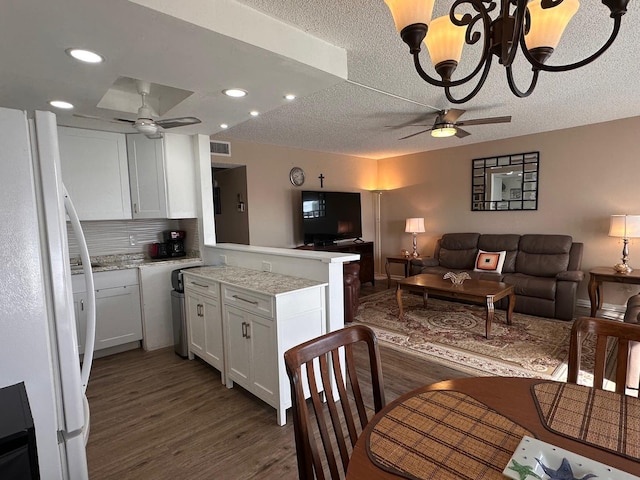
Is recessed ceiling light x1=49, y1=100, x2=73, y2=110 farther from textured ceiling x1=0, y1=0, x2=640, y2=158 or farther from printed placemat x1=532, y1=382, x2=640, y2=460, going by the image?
printed placemat x1=532, y1=382, x2=640, y2=460

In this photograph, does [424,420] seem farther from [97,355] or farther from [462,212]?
[462,212]

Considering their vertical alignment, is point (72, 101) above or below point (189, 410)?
Result: above

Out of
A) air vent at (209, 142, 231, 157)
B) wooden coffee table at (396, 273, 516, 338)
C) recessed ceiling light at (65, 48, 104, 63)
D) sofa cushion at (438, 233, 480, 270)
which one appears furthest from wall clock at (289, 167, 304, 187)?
recessed ceiling light at (65, 48, 104, 63)

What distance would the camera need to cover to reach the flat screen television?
5.49 meters

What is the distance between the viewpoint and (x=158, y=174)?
11.6ft

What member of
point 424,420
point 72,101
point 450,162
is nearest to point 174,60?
point 72,101

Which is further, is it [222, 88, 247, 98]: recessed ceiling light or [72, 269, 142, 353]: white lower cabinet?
[72, 269, 142, 353]: white lower cabinet

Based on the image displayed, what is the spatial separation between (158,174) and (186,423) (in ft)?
8.10

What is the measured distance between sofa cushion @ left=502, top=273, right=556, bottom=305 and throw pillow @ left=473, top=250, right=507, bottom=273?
10.9 inches

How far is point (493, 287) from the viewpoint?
3814mm

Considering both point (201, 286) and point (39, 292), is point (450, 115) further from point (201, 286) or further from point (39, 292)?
point (39, 292)

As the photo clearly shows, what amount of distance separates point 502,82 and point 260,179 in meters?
3.41

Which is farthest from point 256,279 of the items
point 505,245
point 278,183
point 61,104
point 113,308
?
point 505,245

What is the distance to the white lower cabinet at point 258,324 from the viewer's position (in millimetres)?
2150
